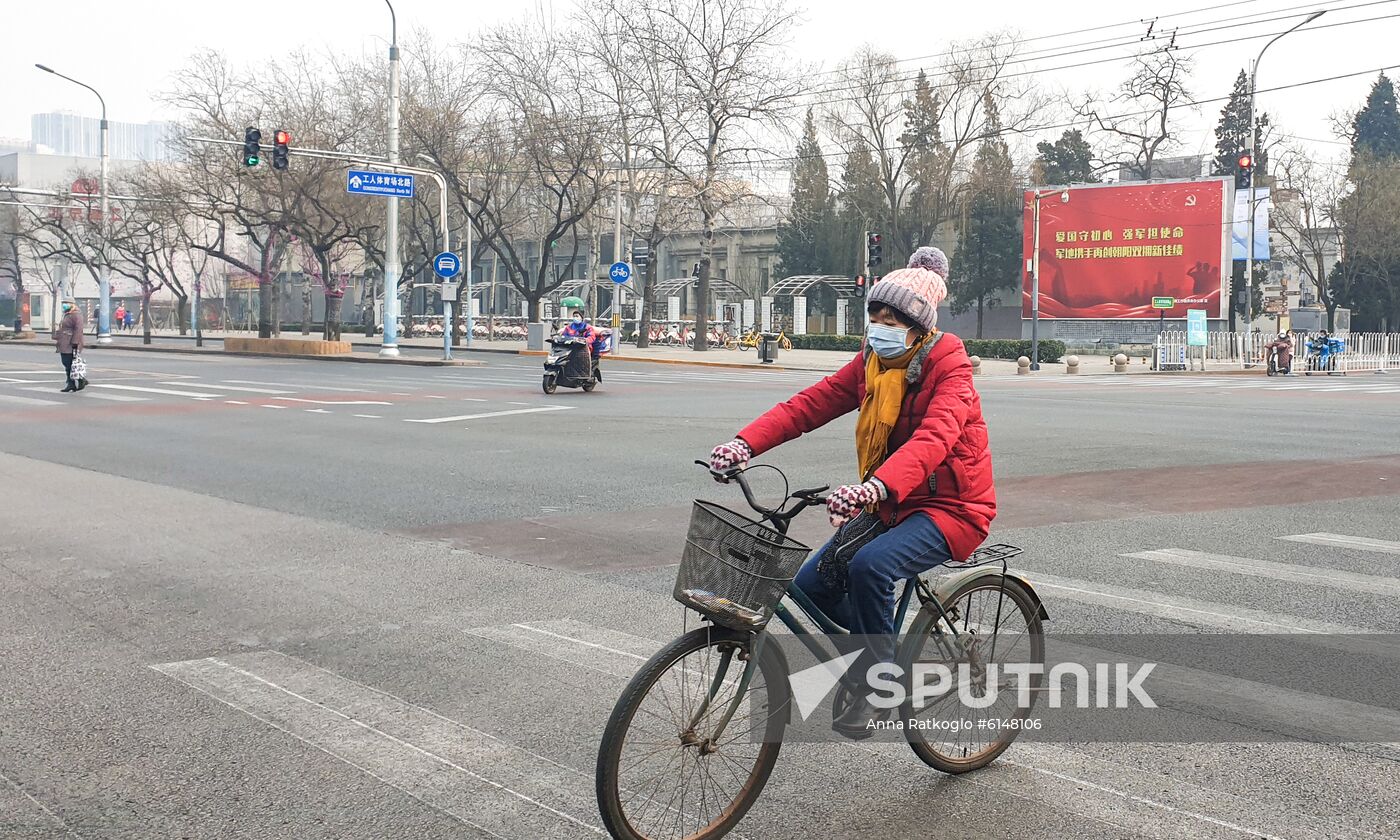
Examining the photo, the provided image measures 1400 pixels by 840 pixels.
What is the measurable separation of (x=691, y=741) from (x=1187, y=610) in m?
3.93

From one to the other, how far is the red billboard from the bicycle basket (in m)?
52.2

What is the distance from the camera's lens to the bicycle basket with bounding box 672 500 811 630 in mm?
3457

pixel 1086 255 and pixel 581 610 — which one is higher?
pixel 1086 255

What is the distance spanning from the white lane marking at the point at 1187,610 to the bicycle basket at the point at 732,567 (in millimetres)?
3667

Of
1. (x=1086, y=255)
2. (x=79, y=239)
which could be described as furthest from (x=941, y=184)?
(x=79, y=239)

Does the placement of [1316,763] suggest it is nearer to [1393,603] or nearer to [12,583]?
[1393,603]

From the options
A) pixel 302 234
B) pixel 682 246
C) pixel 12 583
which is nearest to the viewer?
pixel 12 583

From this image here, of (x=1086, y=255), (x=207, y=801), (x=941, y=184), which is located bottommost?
(x=207, y=801)

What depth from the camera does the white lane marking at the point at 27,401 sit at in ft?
70.8

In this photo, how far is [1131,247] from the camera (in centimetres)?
5625

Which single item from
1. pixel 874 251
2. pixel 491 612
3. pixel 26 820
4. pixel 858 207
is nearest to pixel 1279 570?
pixel 491 612

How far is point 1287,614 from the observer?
21.6 ft

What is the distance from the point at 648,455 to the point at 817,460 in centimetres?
180
